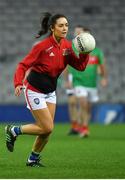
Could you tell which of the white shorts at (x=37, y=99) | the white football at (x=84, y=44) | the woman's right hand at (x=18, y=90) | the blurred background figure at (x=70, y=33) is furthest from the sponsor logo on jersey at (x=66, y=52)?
the blurred background figure at (x=70, y=33)

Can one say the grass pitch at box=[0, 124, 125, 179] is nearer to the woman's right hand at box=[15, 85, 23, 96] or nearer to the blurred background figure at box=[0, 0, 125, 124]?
the woman's right hand at box=[15, 85, 23, 96]

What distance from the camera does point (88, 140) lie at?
1714 cm

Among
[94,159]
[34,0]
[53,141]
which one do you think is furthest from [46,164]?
[34,0]

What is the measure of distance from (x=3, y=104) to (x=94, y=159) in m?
12.6

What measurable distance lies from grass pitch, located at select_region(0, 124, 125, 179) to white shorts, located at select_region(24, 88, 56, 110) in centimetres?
80

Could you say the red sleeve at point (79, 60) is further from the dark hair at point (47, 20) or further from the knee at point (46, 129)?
the knee at point (46, 129)

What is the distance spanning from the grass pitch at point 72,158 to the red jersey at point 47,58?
1.21 metres

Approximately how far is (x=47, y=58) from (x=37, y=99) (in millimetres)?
545

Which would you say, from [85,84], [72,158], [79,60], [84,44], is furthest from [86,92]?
[84,44]

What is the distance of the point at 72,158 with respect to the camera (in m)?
12.4

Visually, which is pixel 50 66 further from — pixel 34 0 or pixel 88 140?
pixel 34 0

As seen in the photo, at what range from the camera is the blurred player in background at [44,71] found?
10760 mm

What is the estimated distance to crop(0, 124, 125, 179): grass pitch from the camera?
32.4ft

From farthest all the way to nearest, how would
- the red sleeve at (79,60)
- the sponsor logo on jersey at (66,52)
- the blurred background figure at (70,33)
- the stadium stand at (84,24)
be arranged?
the stadium stand at (84,24), the blurred background figure at (70,33), the red sleeve at (79,60), the sponsor logo on jersey at (66,52)
